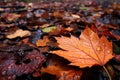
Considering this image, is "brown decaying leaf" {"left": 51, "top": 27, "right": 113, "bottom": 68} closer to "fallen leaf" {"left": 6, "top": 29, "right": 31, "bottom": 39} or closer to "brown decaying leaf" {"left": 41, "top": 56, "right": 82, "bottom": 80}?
"brown decaying leaf" {"left": 41, "top": 56, "right": 82, "bottom": 80}

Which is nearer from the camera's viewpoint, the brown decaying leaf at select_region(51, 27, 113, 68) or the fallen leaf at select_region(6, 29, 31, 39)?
the brown decaying leaf at select_region(51, 27, 113, 68)

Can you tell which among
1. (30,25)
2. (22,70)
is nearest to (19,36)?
(30,25)

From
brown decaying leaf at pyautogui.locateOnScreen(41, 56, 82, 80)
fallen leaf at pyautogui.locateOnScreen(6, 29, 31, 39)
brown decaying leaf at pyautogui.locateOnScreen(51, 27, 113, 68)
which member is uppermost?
brown decaying leaf at pyautogui.locateOnScreen(51, 27, 113, 68)

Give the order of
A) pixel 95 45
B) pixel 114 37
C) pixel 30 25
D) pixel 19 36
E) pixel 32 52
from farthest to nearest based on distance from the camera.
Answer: pixel 30 25 → pixel 19 36 → pixel 114 37 → pixel 32 52 → pixel 95 45

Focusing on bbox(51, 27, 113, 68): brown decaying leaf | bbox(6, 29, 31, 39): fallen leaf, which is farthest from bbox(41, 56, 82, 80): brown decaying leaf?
bbox(6, 29, 31, 39): fallen leaf

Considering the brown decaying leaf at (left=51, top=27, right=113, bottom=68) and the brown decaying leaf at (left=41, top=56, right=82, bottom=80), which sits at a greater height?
the brown decaying leaf at (left=51, top=27, right=113, bottom=68)

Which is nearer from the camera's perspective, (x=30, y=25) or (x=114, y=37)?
(x=114, y=37)

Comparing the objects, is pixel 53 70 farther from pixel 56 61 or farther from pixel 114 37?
pixel 114 37

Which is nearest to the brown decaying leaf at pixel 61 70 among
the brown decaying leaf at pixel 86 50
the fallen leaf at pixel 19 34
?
the brown decaying leaf at pixel 86 50

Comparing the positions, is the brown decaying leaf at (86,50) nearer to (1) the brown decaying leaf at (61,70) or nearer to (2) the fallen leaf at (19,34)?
A: (1) the brown decaying leaf at (61,70)
